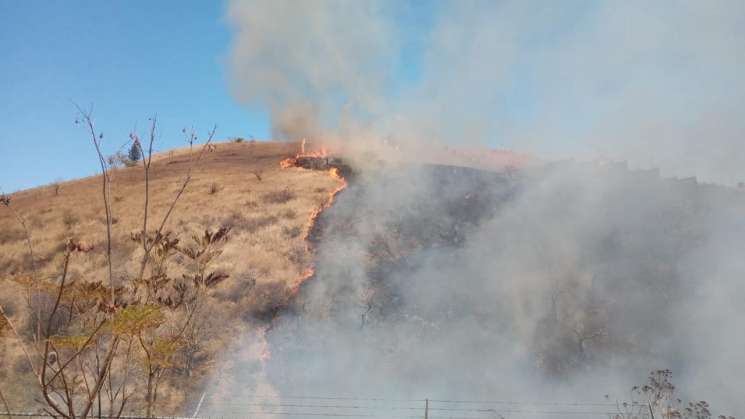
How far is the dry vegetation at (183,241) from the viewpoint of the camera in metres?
15.4

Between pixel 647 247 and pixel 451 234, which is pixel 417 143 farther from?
pixel 647 247

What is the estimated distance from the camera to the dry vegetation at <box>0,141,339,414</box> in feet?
50.6

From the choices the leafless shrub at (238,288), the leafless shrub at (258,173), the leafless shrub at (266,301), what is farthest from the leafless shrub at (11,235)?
the leafless shrub at (266,301)

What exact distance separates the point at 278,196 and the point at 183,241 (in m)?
7.05

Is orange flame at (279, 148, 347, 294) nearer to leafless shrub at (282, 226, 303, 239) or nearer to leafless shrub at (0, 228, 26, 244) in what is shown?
leafless shrub at (282, 226, 303, 239)

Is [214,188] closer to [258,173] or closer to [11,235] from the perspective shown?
[258,173]

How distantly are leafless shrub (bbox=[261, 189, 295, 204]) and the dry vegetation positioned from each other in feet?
0.24

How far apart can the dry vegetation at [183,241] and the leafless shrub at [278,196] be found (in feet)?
0.24

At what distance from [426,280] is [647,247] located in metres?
9.79

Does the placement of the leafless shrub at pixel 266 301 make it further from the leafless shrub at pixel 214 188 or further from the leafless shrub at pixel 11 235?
the leafless shrub at pixel 11 235

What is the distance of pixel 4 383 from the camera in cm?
1435

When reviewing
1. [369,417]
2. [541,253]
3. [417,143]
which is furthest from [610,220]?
[417,143]

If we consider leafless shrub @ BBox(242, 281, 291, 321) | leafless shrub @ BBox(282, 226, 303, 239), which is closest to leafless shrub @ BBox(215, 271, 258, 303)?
leafless shrub @ BBox(242, 281, 291, 321)

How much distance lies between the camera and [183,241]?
22.5 metres
